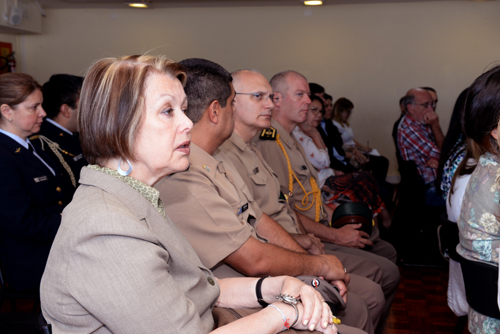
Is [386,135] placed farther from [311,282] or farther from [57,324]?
[57,324]

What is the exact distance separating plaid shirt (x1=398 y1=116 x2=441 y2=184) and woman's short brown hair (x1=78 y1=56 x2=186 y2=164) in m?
3.79

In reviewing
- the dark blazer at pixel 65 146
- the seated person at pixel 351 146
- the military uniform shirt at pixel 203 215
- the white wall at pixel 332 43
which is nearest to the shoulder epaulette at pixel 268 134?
the military uniform shirt at pixel 203 215

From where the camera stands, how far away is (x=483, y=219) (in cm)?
170

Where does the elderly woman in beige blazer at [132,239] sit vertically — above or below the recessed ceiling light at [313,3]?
below

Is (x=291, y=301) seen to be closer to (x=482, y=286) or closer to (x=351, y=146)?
(x=482, y=286)

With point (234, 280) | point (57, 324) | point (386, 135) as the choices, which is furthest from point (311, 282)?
point (386, 135)

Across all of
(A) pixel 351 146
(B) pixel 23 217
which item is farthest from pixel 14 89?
(A) pixel 351 146

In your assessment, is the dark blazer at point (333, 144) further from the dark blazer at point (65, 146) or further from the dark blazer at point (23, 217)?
the dark blazer at point (23, 217)

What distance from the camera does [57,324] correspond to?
107cm

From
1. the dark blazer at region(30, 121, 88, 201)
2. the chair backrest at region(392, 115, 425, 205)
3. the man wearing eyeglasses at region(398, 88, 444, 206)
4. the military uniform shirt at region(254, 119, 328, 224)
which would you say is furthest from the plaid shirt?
the dark blazer at region(30, 121, 88, 201)

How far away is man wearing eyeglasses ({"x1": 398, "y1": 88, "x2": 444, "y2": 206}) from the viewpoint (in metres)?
4.43

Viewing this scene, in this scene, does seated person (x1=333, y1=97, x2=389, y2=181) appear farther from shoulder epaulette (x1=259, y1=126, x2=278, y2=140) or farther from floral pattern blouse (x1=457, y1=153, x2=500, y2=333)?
floral pattern blouse (x1=457, y1=153, x2=500, y2=333)

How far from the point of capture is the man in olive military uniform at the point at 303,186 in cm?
266

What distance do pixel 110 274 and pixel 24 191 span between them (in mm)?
1624
